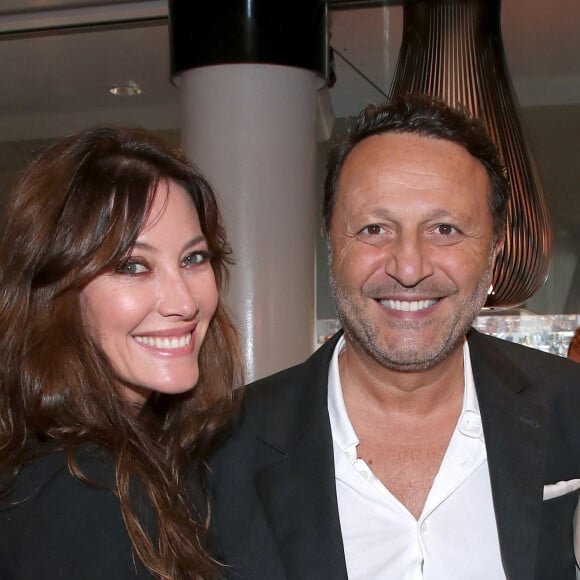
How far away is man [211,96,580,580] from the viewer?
1815mm

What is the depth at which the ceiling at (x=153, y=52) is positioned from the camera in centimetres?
411

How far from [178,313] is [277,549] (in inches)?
19.4

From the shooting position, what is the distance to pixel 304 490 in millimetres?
1868

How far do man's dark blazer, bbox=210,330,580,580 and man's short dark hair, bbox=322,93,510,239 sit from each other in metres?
0.35

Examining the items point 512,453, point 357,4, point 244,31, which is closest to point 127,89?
point 357,4

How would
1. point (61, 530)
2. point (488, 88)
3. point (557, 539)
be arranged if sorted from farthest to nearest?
1. point (488, 88)
2. point (557, 539)
3. point (61, 530)

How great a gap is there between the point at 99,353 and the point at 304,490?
0.49m

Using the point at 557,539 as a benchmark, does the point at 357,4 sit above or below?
above

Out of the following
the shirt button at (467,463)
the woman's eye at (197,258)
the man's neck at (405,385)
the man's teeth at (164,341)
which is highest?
the woman's eye at (197,258)

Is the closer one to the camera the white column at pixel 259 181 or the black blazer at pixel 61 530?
the black blazer at pixel 61 530

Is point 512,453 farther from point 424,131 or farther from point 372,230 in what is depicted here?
point 424,131

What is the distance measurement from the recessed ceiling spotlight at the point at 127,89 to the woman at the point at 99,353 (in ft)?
10.4

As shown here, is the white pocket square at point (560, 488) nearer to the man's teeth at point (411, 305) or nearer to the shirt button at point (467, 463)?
the shirt button at point (467, 463)

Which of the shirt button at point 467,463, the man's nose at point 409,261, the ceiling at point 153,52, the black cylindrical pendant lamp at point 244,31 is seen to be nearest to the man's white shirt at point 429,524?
the shirt button at point 467,463
